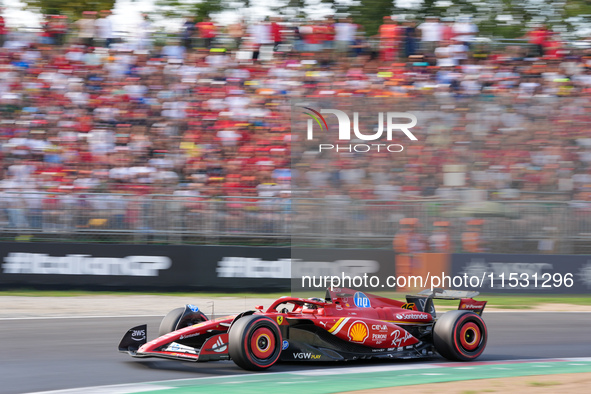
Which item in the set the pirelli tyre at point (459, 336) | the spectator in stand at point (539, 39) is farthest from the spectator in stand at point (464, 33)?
the pirelli tyre at point (459, 336)

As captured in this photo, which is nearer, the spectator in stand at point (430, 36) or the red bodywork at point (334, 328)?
the red bodywork at point (334, 328)

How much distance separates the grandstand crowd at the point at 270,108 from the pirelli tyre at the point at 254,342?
534 cm

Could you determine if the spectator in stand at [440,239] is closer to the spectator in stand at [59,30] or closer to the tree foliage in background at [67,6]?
the spectator in stand at [59,30]

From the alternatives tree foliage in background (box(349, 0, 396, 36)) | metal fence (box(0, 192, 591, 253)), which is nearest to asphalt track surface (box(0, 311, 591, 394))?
metal fence (box(0, 192, 591, 253))

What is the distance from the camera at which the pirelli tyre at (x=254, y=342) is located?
625cm

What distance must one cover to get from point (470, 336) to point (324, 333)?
150 cm

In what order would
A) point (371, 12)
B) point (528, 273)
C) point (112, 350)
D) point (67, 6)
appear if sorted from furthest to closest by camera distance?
point (67, 6)
point (371, 12)
point (528, 273)
point (112, 350)

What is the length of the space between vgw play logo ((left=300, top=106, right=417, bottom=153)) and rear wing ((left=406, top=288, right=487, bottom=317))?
4.01m

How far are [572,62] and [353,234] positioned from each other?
6.68 meters

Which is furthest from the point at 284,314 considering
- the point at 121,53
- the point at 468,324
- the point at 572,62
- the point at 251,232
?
the point at 572,62

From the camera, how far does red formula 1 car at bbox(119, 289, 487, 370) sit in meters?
6.37

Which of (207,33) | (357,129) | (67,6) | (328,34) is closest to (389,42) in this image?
(328,34)

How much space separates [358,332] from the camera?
6855 mm

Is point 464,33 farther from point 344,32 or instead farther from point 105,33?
point 105,33
